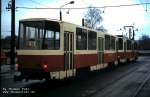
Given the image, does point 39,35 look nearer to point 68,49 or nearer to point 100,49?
point 68,49

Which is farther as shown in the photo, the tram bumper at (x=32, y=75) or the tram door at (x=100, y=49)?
the tram door at (x=100, y=49)

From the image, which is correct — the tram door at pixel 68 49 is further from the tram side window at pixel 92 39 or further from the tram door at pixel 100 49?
the tram door at pixel 100 49

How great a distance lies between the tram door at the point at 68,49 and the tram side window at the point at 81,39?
107 centimetres

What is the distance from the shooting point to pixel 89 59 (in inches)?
1043

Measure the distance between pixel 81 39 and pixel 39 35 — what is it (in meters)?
5.20

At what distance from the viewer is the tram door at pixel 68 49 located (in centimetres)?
2094

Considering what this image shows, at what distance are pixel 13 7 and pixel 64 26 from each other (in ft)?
67.3

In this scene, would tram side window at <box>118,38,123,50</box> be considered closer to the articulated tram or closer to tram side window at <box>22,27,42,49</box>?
the articulated tram

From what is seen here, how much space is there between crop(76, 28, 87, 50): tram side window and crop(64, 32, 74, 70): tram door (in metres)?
1.07

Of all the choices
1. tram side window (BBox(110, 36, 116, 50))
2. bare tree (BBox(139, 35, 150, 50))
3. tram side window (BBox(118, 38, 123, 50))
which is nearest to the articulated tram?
tram side window (BBox(110, 36, 116, 50))

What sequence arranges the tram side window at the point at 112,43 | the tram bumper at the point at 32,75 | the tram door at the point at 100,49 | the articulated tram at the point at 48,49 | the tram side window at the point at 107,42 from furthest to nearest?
1. the tram side window at the point at 112,43
2. the tram side window at the point at 107,42
3. the tram door at the point at 100,49
4. the articulated tram at the point at 48,49
5. the tram bumper at the point at 32,75

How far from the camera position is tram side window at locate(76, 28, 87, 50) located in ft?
75.6

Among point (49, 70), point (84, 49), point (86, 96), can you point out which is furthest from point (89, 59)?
point (86, 96)

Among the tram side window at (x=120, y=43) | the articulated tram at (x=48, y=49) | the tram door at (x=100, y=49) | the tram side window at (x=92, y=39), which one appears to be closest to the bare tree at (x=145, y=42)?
the tram side window at (x=120, y=43)
